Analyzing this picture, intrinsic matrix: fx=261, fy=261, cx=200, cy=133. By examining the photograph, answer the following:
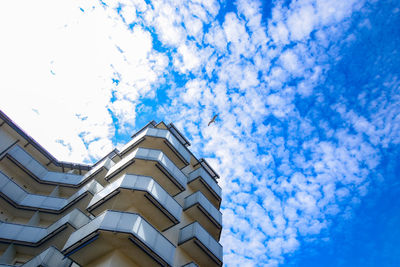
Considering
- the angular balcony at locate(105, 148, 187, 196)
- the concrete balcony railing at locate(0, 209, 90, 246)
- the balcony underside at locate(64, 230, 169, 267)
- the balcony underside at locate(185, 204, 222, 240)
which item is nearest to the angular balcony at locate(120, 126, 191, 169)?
the angular balcony at locate(105, 148, 187, 196)

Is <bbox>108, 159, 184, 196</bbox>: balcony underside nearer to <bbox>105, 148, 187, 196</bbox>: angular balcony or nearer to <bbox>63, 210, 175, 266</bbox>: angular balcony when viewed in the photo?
<bbox>105, 148, 187, 196</bbox>: angular balcony

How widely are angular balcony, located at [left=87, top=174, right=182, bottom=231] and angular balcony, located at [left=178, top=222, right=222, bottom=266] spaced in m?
1.76

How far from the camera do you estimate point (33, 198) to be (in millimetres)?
24609

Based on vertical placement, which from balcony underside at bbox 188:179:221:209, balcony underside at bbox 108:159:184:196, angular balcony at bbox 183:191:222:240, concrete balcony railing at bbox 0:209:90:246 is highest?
balcony underside at bbox 188:179:221:209

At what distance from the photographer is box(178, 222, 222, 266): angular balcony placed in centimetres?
1975

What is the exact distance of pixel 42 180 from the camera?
2692 cm

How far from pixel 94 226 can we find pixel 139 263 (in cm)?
348

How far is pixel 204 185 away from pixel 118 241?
12.1 metres

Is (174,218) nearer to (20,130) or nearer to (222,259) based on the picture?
(222,259)

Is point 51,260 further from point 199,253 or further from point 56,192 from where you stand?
point 56,192

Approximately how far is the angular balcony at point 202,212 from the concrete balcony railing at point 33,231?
8449mm

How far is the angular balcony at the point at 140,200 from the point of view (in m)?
18.1

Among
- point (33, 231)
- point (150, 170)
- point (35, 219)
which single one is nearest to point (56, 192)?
point (35, 219)

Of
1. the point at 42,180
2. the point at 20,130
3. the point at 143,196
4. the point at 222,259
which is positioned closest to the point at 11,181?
the point at 42,180
